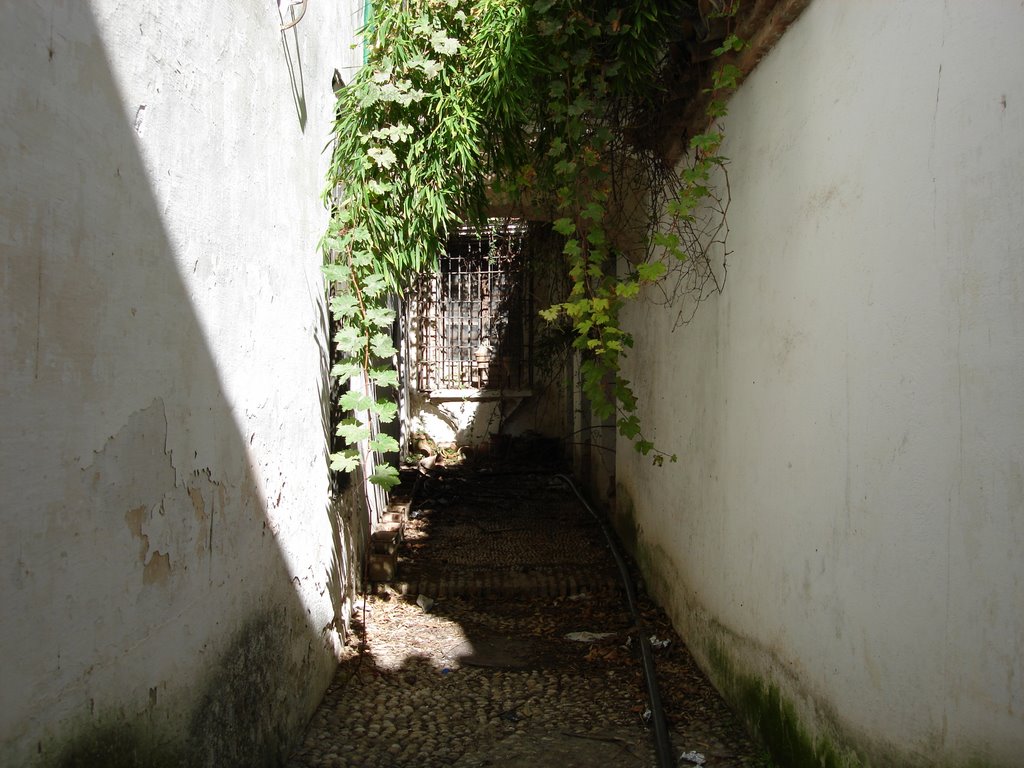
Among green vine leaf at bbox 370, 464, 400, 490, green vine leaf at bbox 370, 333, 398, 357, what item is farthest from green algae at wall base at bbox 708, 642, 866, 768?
green vine leaf at bbox 370, 333, 398, 357

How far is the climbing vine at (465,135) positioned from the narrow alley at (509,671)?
121 centimetres

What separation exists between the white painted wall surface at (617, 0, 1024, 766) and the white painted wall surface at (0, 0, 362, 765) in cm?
209

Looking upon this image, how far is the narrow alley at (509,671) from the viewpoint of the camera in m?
3.81

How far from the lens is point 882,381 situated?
8.07 feet

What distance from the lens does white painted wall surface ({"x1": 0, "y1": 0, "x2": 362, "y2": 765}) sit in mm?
1750

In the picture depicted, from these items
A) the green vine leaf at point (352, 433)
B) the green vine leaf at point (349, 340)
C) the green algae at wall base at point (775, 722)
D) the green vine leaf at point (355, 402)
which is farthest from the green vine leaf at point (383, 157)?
the green algae at wall base at point (775, 722)

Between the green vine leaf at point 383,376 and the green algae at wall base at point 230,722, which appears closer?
the green algae at wall base at point 230,722

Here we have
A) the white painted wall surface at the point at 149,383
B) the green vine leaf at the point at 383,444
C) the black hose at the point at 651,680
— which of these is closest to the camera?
the white painted wall surface at the point at 149,383

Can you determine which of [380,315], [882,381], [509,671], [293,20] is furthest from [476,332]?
[882,381]

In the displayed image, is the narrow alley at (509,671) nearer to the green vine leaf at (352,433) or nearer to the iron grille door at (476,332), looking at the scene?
the green vine leaf at (352,433)

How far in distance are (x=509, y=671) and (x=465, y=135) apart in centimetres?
300

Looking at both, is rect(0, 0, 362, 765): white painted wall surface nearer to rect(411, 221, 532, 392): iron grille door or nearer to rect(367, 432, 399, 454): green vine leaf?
rect(367, 432, 399, 454): green vine leaf

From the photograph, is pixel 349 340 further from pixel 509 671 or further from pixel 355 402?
pixel 509 671

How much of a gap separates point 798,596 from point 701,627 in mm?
1561
